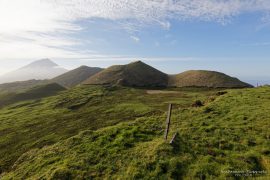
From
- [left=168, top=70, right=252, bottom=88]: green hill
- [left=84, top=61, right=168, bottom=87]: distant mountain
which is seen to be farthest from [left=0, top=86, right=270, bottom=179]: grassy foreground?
[left=84, top=61, right=168, bottom=87]: distant mountain

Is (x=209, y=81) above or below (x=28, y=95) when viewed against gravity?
above

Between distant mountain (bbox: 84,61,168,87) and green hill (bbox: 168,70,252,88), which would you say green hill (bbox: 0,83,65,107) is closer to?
distant mountain (bbox: 84,61,168,87)

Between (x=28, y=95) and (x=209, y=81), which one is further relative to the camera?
(x=28, y=95)

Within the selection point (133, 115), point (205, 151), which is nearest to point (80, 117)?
point (133, 115)

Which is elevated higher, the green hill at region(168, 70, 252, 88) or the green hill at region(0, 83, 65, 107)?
the green hill at region(168, 70, 252, 88)

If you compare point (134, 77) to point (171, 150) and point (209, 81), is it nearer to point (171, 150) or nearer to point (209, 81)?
point (209, 81)

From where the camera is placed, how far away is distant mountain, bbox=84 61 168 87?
111125 mm

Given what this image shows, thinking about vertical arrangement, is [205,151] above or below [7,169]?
above

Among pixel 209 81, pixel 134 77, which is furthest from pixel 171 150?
pixel 134 77

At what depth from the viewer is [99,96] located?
73688mm

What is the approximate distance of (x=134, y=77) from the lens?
119 meters

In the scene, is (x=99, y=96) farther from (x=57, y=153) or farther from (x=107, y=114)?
(x=57, y=153)

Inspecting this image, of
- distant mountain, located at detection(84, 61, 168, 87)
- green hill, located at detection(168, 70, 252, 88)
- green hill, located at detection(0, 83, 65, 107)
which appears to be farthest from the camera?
distant mountain, located at detection(84, 61, 168, 87)

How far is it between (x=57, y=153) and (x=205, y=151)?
1437 cm
